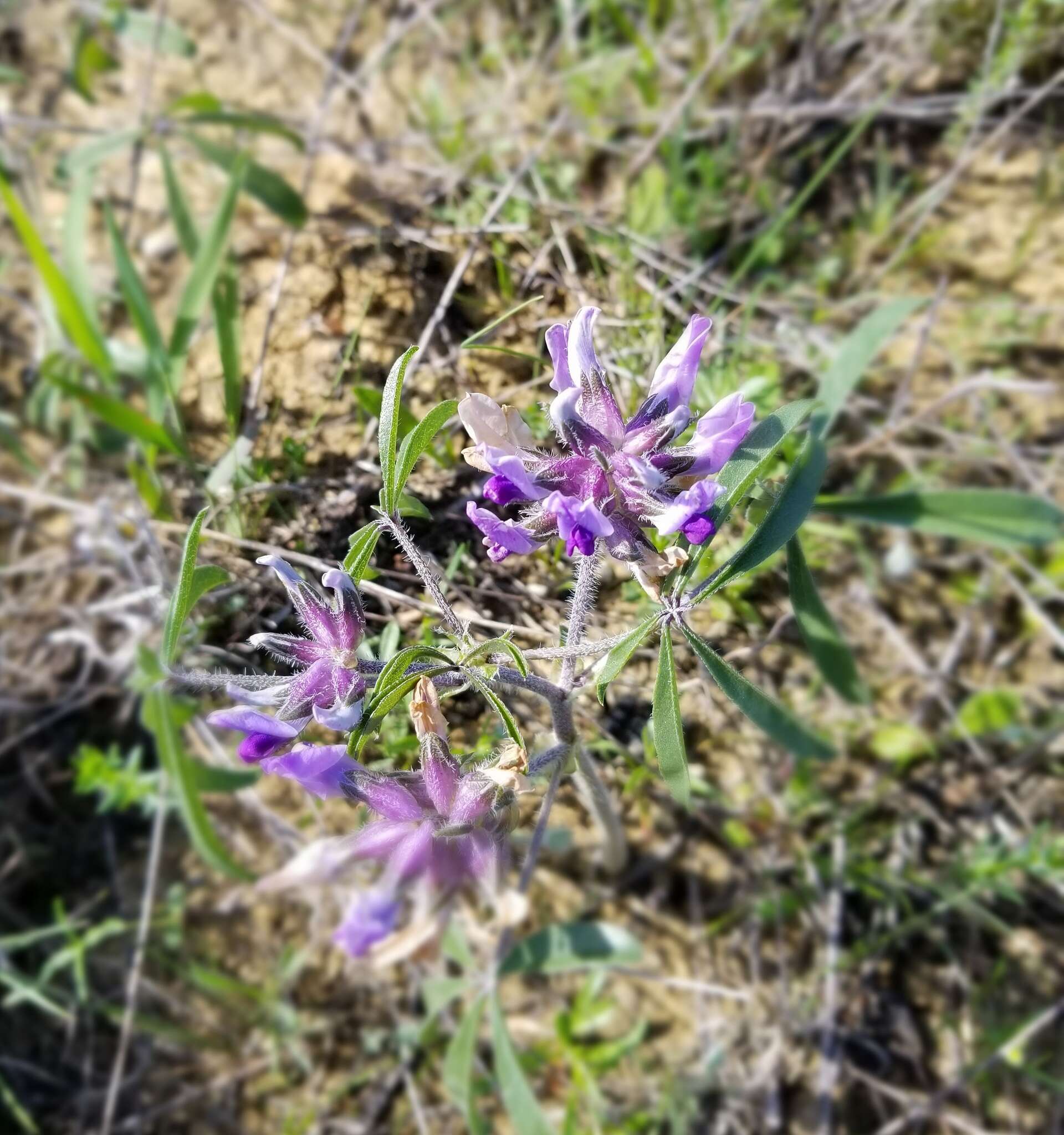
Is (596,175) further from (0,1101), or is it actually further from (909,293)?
(0,1101)

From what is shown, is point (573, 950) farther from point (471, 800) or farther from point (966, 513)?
point (966, 513)

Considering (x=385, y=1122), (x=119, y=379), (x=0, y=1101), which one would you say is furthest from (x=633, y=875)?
(x=119, y=379)

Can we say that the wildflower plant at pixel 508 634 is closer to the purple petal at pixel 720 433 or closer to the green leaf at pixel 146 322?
the purple petal at pixel 720 433

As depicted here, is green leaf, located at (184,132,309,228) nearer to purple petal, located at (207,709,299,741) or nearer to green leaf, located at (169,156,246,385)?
green leaf, located at (169,156,246,385)

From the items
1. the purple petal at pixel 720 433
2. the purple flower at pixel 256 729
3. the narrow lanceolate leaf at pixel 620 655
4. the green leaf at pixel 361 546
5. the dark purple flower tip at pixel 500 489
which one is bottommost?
the purple flower at pixel 256 729

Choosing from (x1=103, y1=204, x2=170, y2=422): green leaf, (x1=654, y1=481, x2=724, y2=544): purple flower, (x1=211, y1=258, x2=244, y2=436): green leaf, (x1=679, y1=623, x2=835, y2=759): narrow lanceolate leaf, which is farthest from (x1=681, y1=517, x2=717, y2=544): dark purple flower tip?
(x1=103, y1=204, x2=170, y2=422): green leaf

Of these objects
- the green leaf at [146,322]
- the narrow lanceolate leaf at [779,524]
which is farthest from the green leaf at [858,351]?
the green leaf at [146,322]
